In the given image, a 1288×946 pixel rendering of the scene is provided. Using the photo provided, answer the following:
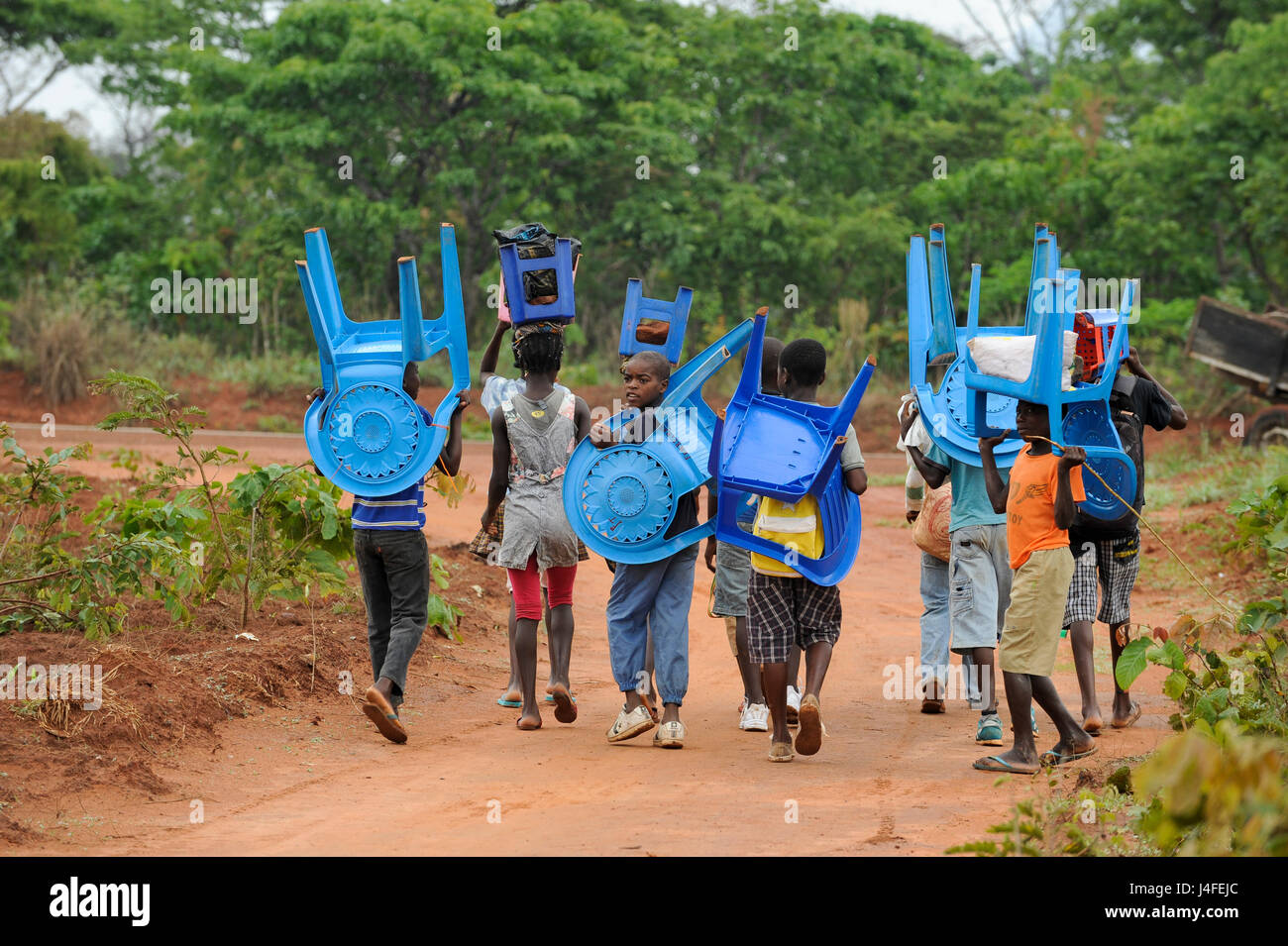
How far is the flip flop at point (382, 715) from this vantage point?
233 inches

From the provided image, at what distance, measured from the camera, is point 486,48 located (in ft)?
71.3

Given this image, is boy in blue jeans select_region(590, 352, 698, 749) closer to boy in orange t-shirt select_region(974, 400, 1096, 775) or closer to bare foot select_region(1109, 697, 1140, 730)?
boy in orange t-shirt select_region(974, 400, 1096, 775)

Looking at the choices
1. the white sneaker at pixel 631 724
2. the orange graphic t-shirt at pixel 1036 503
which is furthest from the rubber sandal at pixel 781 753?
the orange graphic t-shirt at pixel 1036 503

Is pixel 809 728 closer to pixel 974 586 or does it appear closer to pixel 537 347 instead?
pixel 974 586

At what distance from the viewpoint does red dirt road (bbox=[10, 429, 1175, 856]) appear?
4.49 metres

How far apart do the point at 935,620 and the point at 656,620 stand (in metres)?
1.59

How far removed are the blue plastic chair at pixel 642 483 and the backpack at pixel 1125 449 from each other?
1872 millimetres

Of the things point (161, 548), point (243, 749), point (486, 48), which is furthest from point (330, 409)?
point (486, 48)

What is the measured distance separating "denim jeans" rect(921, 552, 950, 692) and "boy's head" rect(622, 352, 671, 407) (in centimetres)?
174

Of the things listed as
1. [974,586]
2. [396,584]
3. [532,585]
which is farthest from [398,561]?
[974,586]

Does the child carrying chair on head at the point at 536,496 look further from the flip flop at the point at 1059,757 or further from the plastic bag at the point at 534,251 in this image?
the flip flop at the point at 1059,757

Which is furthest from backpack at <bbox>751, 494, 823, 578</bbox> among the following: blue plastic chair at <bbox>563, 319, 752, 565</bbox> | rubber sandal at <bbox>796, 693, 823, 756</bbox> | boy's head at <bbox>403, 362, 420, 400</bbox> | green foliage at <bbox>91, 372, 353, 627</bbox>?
green foliage at <bbox>91, 372, 353, 627</bbox>

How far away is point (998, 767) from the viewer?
556cm
